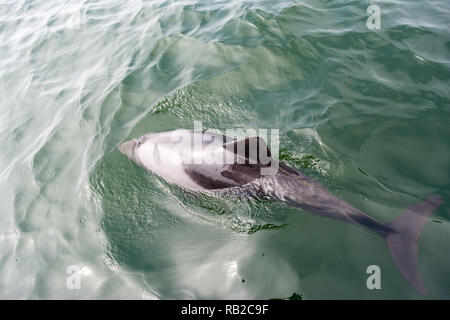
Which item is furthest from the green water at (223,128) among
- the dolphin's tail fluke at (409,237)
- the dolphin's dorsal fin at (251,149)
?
the dolphin's dorsal fin at (251,149)

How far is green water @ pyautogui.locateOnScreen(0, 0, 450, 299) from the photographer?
428cm

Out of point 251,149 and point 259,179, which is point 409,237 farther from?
point 251,149

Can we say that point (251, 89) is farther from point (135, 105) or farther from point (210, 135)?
point (135, 105)

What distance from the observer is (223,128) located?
6.15 meters

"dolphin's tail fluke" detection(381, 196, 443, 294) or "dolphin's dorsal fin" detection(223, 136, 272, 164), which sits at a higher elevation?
"dolphin's dorsal fin" detection(223, 136, 272, 164)

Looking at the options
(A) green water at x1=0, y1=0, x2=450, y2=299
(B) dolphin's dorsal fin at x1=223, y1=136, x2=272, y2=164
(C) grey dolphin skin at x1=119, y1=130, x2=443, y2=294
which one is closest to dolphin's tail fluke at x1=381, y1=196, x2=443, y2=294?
(C) grey dolphin skin at x1=119, y1=130, x2=443, y2=294

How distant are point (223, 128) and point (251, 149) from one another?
1.74 m

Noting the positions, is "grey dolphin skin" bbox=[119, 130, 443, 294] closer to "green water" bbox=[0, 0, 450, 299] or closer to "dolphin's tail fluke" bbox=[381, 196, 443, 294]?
"dolphin's tail fluke" bbox=[381, 196, 443, 294]

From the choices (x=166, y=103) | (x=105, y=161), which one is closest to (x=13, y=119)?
(x=105, y=161)

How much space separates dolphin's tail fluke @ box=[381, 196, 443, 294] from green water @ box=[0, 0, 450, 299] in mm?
104

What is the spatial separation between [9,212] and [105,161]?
6.28ft

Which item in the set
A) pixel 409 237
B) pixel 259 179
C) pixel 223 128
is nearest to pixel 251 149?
pixel 259 179

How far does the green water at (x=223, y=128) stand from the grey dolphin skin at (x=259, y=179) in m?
0.15

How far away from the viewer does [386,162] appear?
17.1 feet
